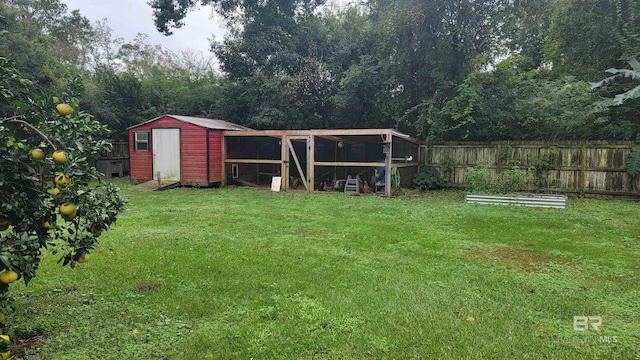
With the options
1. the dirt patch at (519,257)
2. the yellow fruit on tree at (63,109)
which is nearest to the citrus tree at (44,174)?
the yellow fruit on tree at (63,109)

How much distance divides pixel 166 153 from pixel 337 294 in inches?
431

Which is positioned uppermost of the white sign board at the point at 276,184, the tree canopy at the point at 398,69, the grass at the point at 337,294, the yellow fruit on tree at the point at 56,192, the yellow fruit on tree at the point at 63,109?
the tree canopy at the point at 398,69

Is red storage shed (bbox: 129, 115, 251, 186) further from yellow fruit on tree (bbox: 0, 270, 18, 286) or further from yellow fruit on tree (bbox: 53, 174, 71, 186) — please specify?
yellow fruit on tree (bbox: 0, 270, 18, 286)

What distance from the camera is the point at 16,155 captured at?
7.14 ft

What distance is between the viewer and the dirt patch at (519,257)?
4.34 meters

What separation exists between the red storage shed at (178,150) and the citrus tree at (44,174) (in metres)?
9.85

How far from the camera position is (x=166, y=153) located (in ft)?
41.5

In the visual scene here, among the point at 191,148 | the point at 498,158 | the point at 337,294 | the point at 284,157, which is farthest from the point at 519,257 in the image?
the point at 191,148

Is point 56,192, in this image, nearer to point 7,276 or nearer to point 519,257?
point 7,276

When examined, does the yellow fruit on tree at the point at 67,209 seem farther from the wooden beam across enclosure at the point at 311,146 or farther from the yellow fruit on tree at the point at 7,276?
the wooden beam across enclosure at the point at 311,146

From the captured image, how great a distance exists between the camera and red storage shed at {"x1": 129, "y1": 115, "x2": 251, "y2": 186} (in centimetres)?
1220

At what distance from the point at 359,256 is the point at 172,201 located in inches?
247

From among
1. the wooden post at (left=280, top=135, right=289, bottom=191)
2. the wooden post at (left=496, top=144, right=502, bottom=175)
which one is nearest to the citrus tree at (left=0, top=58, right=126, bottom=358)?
the wooden post at (left=280, top=135, right=289, bottom=191)

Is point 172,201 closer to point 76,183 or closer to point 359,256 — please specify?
point 359,256
